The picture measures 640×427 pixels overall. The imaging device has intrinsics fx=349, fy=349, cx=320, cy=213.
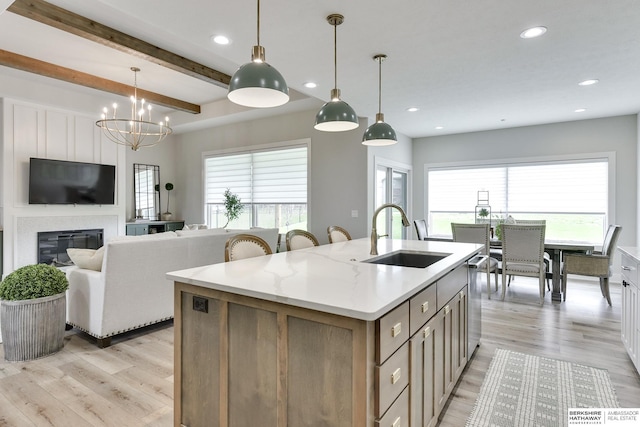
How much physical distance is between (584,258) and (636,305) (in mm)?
2096

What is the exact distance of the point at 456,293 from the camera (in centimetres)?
231

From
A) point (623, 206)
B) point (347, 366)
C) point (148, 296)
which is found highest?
point (623, 206)

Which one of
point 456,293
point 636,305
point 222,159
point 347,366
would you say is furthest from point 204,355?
point 222,159

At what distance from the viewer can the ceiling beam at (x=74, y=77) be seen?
15.1ft

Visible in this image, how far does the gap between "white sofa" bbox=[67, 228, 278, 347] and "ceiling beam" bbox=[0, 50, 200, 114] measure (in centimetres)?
325

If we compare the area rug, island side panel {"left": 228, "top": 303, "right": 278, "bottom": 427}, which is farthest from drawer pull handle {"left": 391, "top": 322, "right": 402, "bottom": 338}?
the area rug

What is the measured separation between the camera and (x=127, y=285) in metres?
3.12

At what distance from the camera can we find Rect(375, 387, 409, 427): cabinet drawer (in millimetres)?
1334

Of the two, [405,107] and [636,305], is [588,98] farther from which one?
[636,305]

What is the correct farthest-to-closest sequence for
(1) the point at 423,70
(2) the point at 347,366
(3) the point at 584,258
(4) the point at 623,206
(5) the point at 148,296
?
(4) the point at 623,206
(3) the point at 584,258
(1) the point at 423,70
(5) the point at 148,296
(2) the point at 347,366

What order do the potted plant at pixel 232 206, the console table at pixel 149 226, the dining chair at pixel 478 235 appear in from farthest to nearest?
the console table at pixel 149 226, the potted plant at pixel 232 206, the dining chair at pixel 478 235

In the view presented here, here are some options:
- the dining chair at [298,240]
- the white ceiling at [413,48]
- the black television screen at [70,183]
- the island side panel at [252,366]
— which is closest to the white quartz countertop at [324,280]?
the island side panel at [252,366]

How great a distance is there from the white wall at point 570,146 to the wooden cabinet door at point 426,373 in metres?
5.46

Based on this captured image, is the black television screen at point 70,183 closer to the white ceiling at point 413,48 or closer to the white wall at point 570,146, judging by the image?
the white ceiling at point 413,48
